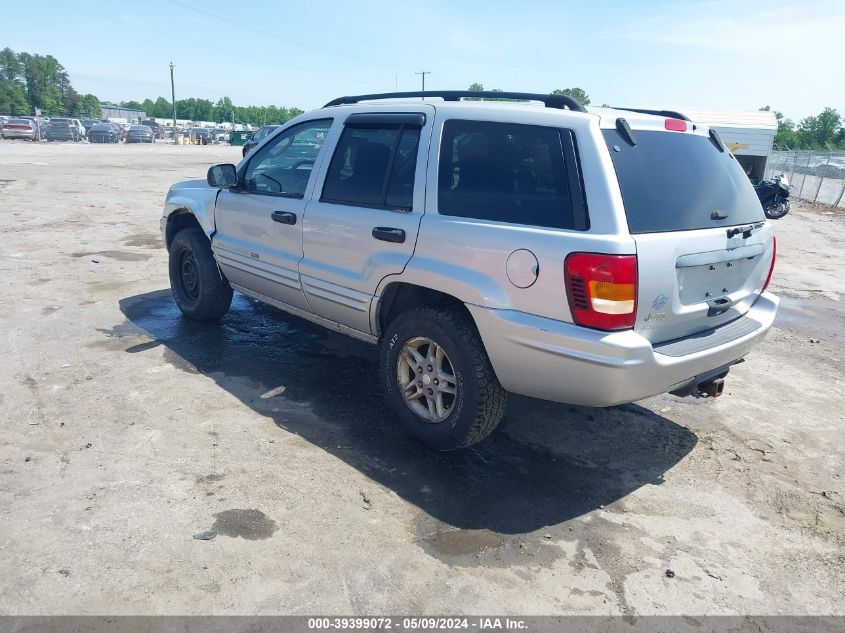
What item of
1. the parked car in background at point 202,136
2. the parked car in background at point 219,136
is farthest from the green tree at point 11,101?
the parked car in background at point 202,136

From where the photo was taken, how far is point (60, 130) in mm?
43406

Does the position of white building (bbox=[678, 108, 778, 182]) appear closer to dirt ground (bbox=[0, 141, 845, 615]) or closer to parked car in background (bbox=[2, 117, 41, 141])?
dirt ground (bbox=[0, 141, 845, 615])

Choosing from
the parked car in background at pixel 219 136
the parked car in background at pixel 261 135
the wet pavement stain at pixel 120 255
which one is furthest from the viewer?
the parked car in background at pixel 219 136

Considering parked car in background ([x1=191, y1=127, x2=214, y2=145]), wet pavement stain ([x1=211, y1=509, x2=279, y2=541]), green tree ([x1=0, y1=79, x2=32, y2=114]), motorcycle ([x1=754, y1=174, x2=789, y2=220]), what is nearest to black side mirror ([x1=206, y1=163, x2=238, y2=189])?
wet pavement stain ([x1=211, y1=509, x2=279, y2=541])

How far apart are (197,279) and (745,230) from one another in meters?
4.52

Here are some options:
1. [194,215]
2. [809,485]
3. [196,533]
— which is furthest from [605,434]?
[194,215]

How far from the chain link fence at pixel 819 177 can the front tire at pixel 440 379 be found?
73.1ft

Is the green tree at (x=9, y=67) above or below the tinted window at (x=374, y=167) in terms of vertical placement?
above

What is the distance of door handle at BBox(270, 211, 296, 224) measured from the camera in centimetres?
459

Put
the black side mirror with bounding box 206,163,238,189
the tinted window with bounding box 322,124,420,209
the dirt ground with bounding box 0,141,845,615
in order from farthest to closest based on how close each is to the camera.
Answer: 1. the black side mirror with bounding box 206,163,238,189
2. the tinted window with bounding box 322,124,420,209
3. the dirt ground with bounding box 0,141,845,615

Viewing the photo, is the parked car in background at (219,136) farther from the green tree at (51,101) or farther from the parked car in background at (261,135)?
the green tree at (51,101)

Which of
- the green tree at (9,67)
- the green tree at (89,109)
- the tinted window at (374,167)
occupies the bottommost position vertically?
the tinted window at (374,167)

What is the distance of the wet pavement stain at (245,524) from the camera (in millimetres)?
3006

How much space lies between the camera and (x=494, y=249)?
3.31 m
